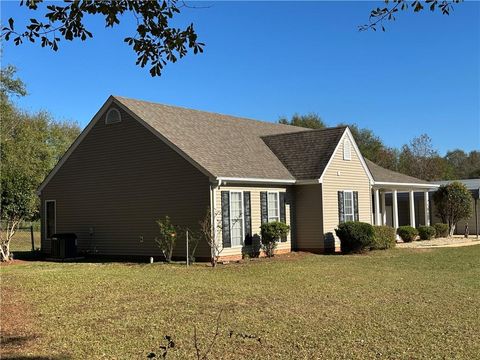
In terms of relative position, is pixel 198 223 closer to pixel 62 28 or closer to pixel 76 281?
pixel 76 281

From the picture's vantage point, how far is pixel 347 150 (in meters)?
22.3

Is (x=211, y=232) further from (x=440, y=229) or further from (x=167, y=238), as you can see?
(x=440, y=229)

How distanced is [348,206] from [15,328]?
16150 millimetres

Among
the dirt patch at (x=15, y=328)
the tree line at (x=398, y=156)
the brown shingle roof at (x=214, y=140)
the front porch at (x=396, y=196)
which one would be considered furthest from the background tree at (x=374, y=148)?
the dirt patch at (x=15, y=328)

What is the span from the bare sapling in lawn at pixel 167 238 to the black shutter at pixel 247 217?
2.53 m

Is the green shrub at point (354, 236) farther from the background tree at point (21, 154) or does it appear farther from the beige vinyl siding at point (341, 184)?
the background tree at point (21, 154)

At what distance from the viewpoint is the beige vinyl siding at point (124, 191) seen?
18125 mm

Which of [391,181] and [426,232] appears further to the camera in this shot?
[426,232]

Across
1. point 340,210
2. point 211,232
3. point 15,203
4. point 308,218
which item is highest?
point 15,203

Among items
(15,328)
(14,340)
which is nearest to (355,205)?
(15,328)

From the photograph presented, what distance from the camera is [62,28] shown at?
14.6ft

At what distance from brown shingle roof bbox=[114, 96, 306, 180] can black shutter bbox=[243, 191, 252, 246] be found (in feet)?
2.55

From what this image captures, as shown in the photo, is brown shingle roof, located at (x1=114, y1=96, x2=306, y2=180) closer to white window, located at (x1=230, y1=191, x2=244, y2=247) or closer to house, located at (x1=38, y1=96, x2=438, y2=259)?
house, located at (x1=38, y1=96, x2=438, y2=259)

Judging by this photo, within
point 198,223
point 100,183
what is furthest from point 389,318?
point 100,183
